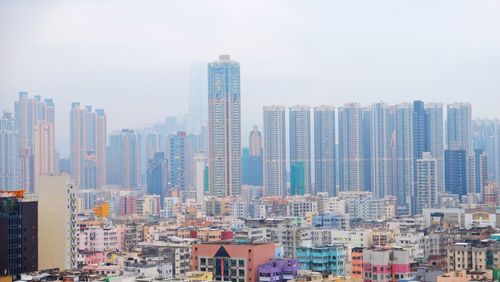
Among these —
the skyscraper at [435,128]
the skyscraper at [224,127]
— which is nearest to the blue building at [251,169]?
the skyscraper at [224,127]

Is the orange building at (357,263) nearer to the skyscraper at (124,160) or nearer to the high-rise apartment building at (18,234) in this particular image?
the high-rise apartment building at (18,234)

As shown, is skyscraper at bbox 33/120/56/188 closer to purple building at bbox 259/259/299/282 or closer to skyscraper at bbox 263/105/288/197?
purple building at bbox 259/259/299/282

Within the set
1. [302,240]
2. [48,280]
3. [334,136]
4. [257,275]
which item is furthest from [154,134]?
[48,280]

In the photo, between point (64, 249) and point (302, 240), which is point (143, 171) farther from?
point (64, 249)

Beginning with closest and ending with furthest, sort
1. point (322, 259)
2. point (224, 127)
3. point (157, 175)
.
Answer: point (322, 259) < point (224, 127) < point (157, 175)

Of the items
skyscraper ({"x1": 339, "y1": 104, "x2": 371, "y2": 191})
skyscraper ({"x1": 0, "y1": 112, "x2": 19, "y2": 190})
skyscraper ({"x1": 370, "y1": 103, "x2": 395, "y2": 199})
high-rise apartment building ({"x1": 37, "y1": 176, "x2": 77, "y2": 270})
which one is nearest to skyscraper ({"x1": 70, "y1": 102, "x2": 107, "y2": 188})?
skyscraper ({"x1": 0, "y1": 112, "x2": 19, "y2": 190})

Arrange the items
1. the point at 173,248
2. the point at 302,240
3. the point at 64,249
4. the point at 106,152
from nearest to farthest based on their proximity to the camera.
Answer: the point at 64,249 → the point at 173,248 → the point at 302,240 → the point at 106,152

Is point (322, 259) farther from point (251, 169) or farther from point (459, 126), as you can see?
point (459, 126)

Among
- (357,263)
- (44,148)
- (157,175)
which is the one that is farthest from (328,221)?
(157,175)
